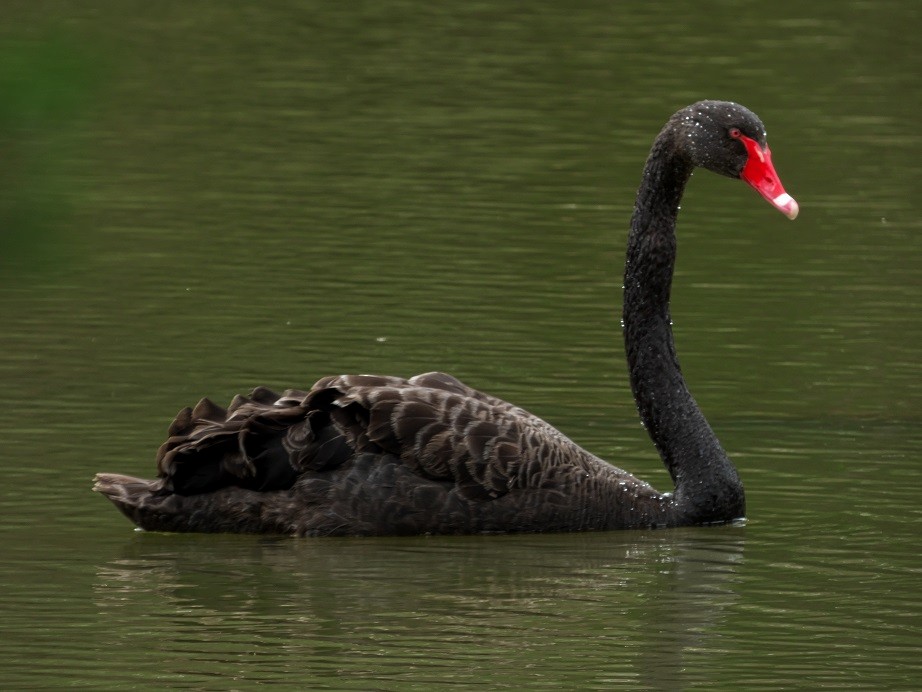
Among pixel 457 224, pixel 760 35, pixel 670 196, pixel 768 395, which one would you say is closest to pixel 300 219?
pixel 457 224

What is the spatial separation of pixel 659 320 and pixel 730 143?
3.00 feet

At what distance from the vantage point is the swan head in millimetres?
7531

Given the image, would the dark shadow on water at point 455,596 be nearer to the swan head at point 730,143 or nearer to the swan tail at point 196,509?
the swan tail at point 196,509

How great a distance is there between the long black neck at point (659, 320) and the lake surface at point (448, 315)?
1.69 feet

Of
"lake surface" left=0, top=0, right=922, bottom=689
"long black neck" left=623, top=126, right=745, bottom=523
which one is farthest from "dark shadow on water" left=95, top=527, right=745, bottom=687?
"long black neck" left=623, top=126, right=745, bottom=523

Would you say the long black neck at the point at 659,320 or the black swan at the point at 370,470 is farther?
the long black neck at the point at 659,320

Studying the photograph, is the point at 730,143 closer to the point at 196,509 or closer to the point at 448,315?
the point at 196,509

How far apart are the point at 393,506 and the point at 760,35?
53.6 feet

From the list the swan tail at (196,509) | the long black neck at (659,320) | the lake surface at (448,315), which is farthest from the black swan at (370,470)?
the long black neck at (659,320)

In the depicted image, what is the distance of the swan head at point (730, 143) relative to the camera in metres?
7.53

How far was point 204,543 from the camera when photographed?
7.09 meters

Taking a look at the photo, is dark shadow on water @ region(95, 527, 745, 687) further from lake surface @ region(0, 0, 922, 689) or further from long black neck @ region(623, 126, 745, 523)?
long black neck @ region(623, 126, 745, 523)

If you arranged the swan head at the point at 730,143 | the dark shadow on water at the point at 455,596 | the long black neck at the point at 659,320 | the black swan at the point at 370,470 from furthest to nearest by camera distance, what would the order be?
1. the long black neck at the point at 659,320
2. the swan head at the point at 730,143
3. the black swan at the point at 370,470
4. the dark shadow on water at the point at 455,596

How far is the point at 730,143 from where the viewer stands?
7594 mm
